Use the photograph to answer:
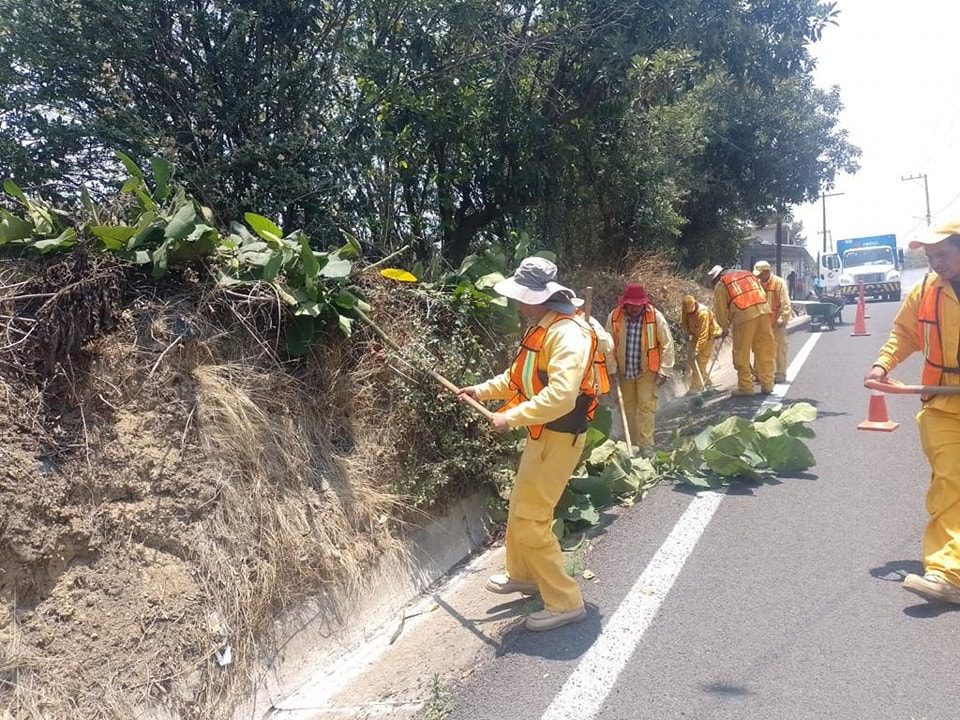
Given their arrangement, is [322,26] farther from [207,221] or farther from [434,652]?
[434,652]

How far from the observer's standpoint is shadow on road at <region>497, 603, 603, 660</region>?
3732 mm

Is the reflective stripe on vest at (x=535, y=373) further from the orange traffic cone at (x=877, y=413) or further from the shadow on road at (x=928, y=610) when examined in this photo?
the orange traffic cone at (x=877, y=413)

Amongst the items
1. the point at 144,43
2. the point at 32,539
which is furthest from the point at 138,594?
the point at 144,43

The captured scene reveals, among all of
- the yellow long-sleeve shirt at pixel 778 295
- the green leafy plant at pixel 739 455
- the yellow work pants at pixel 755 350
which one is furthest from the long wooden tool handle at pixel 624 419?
the yellow long-sleeve shirt at pixel 778 295

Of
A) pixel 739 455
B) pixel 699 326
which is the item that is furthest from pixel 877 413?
pixel 699 326

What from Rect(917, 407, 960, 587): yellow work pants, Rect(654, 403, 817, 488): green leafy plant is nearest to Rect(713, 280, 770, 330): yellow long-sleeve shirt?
Rect(654, 403, 817, 488): green leafy plant

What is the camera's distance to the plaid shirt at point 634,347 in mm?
7508

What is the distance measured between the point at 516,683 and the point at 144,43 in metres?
5.03

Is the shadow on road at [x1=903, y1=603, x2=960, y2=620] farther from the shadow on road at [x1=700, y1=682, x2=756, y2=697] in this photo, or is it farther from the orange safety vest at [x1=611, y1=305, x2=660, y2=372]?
the orange safety vest at [x1=611, y1=305, x2=660, y2=372]

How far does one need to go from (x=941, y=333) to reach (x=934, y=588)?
1.34 m

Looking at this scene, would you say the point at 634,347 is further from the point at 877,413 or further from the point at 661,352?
the point at 877,413

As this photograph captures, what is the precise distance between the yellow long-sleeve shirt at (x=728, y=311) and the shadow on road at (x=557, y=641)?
6745mm

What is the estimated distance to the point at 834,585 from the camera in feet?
13.7

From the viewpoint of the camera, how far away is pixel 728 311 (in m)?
10.2
